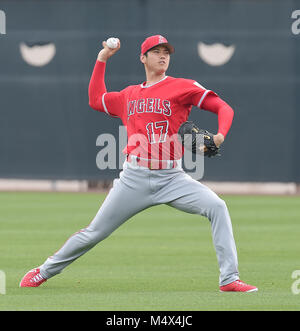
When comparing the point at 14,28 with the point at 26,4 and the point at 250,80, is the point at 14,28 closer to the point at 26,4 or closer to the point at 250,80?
the point at 26,4

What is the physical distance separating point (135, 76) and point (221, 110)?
1257 cm

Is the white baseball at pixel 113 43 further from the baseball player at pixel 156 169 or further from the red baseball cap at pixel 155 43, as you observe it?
the baseball player at pixel 156 169

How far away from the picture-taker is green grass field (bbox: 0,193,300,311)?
23.4 ft

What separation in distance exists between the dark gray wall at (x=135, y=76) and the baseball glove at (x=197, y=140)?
11.9m

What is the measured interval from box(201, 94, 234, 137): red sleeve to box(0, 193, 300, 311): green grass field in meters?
1.31

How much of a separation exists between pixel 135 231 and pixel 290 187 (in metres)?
7.70

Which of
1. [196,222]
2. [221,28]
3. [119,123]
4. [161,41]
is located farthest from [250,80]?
[161,41]

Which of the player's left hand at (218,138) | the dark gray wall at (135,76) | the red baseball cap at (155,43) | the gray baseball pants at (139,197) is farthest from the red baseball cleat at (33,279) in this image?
the dark gray wall at (135,76)

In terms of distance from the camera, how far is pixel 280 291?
25.3ft
